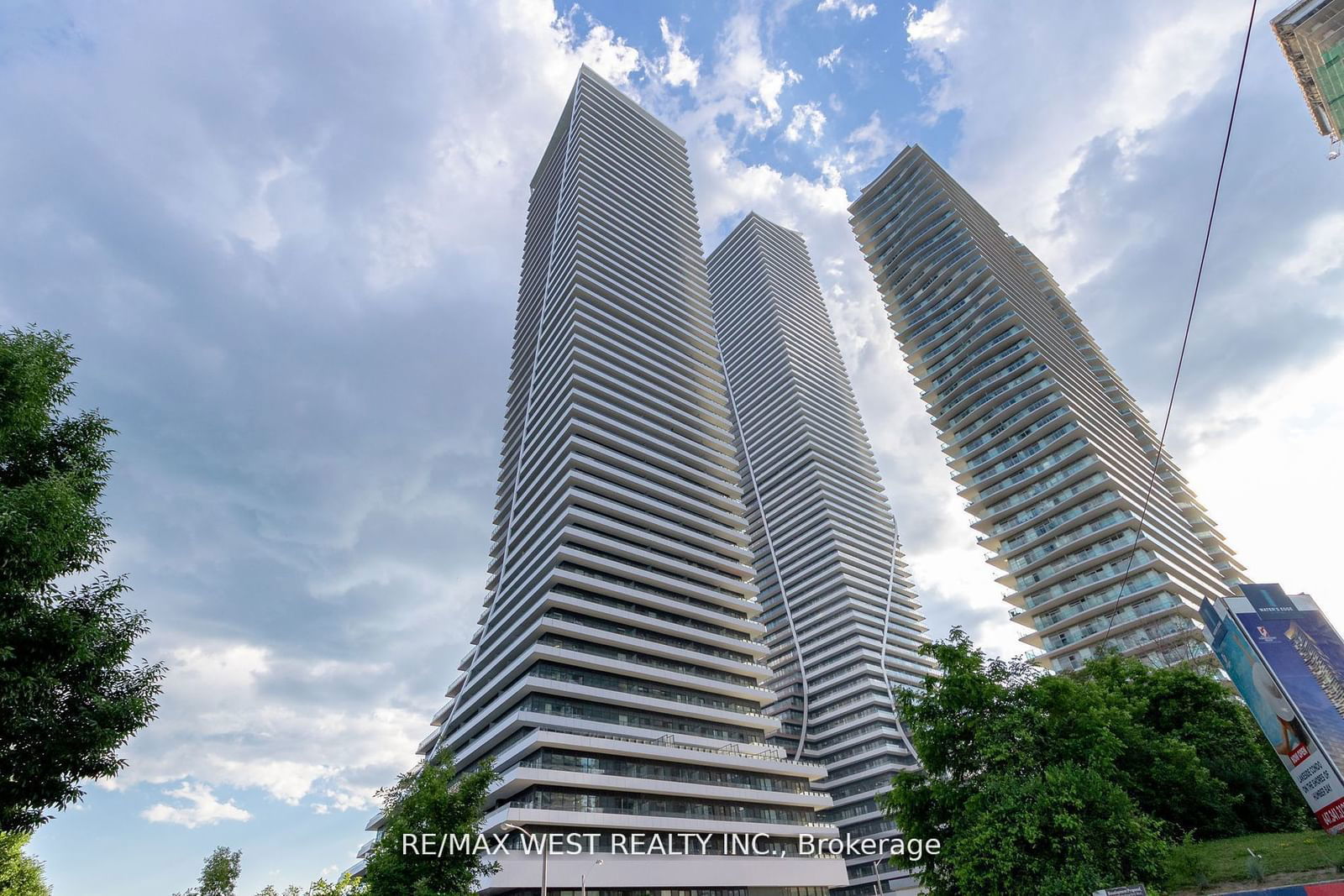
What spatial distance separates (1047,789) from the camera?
19.2 meters

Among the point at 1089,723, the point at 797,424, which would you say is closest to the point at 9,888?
the point at 1089,723

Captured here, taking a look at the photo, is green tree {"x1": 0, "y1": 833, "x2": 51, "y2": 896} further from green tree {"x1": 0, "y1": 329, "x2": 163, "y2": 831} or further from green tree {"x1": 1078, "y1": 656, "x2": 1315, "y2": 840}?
green tree {"x1": 1078, "y1": 656, "x2": 1315, "y2": 840}

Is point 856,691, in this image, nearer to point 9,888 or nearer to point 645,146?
point 9,888

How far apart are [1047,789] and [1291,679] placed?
17.7m

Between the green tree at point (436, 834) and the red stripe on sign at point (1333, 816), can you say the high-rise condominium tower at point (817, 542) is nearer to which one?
the red stripe on sign at point (1333, 816)

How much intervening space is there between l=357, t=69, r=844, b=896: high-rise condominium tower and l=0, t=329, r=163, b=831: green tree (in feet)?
96.8

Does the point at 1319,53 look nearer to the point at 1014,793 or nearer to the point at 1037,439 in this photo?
the point at 1037,439

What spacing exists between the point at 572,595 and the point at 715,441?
95.0 ft

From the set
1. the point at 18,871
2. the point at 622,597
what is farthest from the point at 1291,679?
the point at 18,871

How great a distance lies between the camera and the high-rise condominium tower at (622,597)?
1750 inches

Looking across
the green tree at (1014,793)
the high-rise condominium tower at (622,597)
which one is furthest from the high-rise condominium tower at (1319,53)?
the high-rise condominium tower at (622,597)

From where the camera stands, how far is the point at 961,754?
2203 cm

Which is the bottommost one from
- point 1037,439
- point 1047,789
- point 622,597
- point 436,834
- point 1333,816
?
point 1333,816

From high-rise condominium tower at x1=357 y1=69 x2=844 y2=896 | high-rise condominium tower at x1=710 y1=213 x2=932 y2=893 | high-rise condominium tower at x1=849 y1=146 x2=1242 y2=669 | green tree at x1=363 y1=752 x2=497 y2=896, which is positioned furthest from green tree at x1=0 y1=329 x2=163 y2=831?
high-rise condominium tower at x1=710 y1=213 x2=932 y2=893
